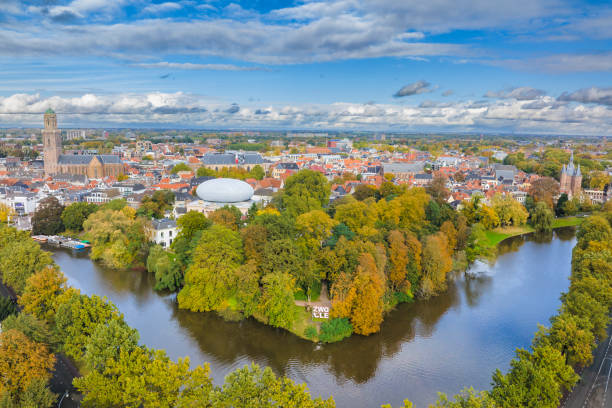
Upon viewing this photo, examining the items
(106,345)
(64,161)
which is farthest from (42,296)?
(64,161)

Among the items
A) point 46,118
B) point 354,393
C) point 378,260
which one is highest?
point 46,118

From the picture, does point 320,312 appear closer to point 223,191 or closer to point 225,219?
point 225,219

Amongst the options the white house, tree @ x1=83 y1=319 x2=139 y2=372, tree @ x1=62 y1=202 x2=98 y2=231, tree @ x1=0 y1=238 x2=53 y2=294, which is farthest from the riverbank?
tree @ x1=62 y1=202 x2=98 y2=231

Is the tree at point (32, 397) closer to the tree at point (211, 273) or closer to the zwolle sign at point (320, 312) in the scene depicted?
the tree at point (211, 273)

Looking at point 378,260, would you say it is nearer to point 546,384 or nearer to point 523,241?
point 546,384

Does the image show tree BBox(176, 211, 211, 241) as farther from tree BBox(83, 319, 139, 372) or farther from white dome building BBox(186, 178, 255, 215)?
tree BBox(83, 319, 139, 372)

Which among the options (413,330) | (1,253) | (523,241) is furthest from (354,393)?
(523,241)
